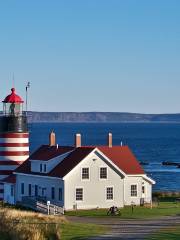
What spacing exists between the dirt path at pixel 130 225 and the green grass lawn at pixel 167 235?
0.44m

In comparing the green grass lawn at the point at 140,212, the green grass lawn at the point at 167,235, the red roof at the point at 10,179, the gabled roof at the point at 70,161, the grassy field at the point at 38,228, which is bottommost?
the green grass lawn at the point at 140,212

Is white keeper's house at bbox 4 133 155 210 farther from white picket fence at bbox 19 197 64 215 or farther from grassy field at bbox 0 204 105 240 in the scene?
grassy field at bbox 0 204 105 240

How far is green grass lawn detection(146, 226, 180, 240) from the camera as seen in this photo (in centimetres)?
3319

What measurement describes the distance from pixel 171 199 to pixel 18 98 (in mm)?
13819

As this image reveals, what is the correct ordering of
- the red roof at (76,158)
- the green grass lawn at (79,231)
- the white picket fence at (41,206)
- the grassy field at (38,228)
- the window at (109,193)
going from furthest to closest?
the window at (109,193), the red roof at (76,158), the white picket fence at (41,206), the green grass lawn at (79,231), the grassy field at (38,228)

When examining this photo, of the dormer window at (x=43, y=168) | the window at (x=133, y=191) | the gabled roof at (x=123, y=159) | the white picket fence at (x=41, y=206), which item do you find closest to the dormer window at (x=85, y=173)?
the white picket fence at (x=41, y=206)

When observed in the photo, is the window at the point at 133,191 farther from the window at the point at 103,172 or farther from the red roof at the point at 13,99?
the red roof at the point at 13,99

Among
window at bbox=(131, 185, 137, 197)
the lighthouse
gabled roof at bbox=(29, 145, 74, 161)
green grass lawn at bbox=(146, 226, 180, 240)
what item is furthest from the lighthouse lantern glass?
green grass lawn at bbox=(146, 226, 180, 240)

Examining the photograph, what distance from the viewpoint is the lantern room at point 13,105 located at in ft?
187

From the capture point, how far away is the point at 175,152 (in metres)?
172

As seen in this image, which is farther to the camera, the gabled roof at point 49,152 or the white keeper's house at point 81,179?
the gabled roof at point 49,152

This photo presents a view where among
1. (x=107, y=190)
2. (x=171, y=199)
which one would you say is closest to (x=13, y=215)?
(x=107, y=190)

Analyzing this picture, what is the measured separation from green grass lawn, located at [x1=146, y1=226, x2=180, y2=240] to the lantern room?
22.4 meters

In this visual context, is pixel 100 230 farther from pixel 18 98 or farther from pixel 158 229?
pixel 18 98
